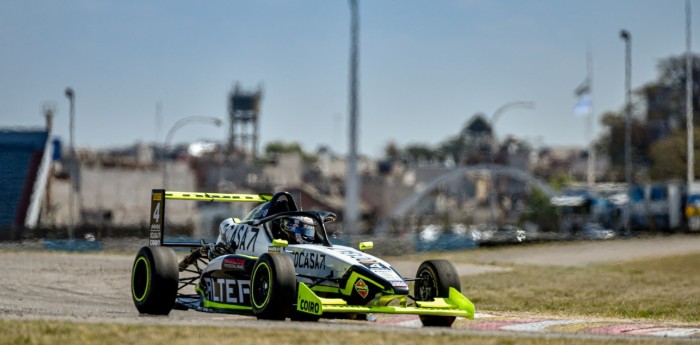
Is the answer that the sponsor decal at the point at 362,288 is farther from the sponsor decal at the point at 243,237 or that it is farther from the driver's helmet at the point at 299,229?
the sponsor decal at the point at 243,237

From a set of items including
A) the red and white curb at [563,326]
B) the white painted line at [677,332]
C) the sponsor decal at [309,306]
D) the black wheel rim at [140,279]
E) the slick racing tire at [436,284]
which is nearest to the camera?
the sponsor decal at [309,306]

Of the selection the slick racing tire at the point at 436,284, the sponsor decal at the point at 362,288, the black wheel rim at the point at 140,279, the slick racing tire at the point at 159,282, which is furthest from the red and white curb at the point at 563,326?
the black wheel rim at the point at 140,279

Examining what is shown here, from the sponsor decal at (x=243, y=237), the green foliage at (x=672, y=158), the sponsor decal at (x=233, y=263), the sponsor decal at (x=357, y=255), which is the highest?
the green foliage at (x=672, y=158)

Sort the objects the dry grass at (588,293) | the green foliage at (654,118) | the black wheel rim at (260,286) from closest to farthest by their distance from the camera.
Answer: the black wheel rim at (260,286), the dry grass at (588,293), the green foliage at (654,118)

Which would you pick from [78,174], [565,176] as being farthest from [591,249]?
[565,176]

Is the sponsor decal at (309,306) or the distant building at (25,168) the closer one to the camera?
the sponsor decal at (309,306)

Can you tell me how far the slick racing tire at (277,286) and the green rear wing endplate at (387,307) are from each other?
20 centimetres

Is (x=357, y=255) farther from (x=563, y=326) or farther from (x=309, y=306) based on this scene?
(x=563, y=326)

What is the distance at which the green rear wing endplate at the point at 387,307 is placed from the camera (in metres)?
19.2

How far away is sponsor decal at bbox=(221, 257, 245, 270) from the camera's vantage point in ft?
68.8

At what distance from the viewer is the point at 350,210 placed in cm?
7656

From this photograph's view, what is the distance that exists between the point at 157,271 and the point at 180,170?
10921cm

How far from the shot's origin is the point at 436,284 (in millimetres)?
20844

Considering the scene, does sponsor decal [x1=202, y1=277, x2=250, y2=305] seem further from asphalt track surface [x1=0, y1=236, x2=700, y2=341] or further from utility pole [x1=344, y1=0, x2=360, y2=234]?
utility pole [x1=344, y1=0, x2=360, y2=234]
